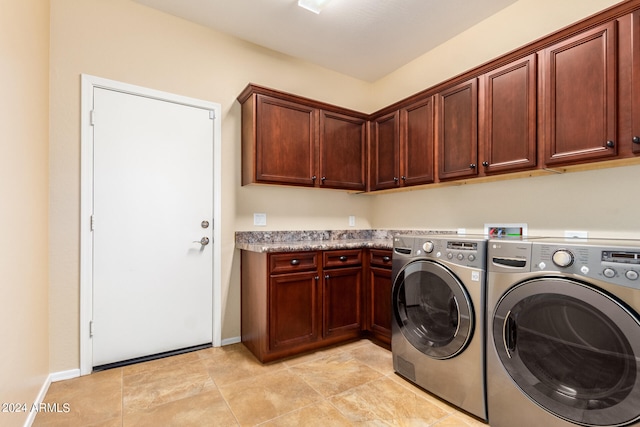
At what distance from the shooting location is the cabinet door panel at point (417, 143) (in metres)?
2.60

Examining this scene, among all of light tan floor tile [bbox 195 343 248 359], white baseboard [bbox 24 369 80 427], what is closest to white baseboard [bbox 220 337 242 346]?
light tan floor tile [bbox 195 343 248 359]

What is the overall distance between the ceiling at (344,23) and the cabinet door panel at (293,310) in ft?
7.03

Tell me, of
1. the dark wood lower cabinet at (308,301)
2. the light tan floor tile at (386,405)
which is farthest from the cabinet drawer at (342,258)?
the light tan floor tile at (386,405)

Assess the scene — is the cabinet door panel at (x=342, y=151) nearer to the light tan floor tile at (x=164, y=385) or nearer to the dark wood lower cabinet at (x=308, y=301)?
the dark wood lower cabinet at (x=308, y=301)

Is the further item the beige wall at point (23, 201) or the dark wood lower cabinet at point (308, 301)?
the dark wood lower cabinet at point (308, 301)

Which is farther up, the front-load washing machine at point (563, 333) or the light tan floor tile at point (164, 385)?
the front-load washing machine at point (563, 333)

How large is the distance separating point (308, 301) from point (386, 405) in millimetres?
958

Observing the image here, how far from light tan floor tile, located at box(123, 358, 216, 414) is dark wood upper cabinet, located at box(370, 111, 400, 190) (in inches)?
88.9

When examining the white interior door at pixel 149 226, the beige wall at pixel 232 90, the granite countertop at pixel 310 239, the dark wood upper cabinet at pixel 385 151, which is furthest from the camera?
the dark wood upper cabinet at pixel 385 151

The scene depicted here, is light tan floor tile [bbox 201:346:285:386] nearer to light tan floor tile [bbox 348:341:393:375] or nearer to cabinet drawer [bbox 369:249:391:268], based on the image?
light tan floor tile [bbox 348:341:393:375]

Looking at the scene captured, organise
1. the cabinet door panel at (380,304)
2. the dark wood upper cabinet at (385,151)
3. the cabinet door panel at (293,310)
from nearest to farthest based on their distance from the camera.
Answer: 1. the cabinet door panel at (293,310)
2. the cabinet door panel at (380,304)
3. the dark wood upper cabinet at (385,151)

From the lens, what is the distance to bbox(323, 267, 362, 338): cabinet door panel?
2.62m

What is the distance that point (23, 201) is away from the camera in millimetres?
1562

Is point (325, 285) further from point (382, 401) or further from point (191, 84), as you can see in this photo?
point (191, 84)
